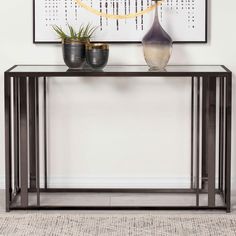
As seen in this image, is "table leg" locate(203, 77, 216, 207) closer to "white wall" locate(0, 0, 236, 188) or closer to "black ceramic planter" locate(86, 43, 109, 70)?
"white wall" locate(0, 0, 236, 188)

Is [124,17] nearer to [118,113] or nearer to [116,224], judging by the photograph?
[118,113]

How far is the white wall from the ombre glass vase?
28 cm

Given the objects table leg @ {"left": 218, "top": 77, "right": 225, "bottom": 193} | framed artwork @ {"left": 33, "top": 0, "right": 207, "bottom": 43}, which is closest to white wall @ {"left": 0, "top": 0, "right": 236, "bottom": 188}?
framed artwork @ {"left": 33, "top": 0, "right": 207, "bottom": 43}

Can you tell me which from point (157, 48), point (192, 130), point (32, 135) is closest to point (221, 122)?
point (192, 130)

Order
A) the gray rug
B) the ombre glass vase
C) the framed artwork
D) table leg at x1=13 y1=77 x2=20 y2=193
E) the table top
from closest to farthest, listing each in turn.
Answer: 1. the gray rug
2. the table top
3. the ombre glass vase
4. table leg at x1=13 y1=77 x2=20 y2=193
5. the framed artwork

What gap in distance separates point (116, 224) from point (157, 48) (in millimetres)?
888

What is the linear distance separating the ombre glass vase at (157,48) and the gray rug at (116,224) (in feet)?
2.45

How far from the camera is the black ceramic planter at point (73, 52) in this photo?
3.84 m

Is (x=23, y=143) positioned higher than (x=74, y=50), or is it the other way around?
(x=74, y=50)

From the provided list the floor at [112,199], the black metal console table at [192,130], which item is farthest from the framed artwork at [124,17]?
the floor at [112,199]

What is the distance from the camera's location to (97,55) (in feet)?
12.5

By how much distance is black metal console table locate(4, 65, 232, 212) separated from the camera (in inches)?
148

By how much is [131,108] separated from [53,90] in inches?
17.0

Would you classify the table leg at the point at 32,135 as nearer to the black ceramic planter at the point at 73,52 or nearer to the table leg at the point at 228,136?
the black ceramic planter at the point at 73,52
